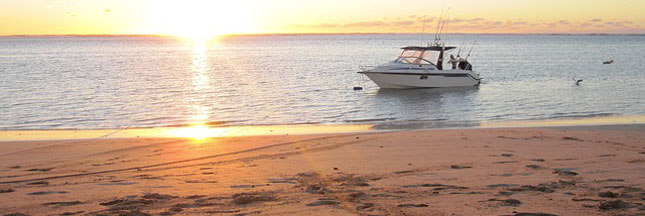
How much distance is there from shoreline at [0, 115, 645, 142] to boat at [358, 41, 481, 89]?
36.8 ft

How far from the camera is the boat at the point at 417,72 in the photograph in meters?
30.2

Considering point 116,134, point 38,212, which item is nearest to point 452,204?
point 38,212

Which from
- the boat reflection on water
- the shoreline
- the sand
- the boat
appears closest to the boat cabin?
the boat

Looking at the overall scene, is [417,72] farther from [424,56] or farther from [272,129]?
[272,129]

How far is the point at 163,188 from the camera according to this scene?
8055mm

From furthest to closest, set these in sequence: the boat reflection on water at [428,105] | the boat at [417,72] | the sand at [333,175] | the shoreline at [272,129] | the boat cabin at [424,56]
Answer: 1. the boat cabin at [424,56]
2. the boat at [417,72]
3. the boat reflection on water at [428,105]
4. the shoreline at [272,129]
5. the sand at [333,175]

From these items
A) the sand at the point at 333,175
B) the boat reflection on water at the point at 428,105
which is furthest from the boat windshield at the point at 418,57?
the sand at the point at 333,175

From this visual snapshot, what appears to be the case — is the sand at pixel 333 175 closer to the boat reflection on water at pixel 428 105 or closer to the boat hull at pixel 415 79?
the boat reflection on water at pixel 428 105

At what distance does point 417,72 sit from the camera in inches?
1184

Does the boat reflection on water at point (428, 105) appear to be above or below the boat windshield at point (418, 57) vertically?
below

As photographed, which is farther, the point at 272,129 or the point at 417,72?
the point at 417,72

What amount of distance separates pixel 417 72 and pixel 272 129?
14.4 meters

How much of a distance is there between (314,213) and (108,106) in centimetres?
1899

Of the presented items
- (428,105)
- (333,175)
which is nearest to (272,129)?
(333,175)
